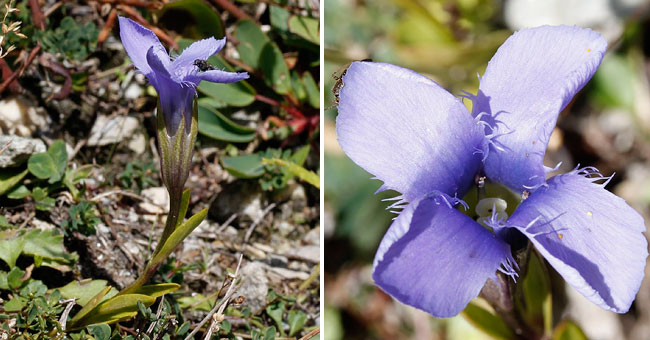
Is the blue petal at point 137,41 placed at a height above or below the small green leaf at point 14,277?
above

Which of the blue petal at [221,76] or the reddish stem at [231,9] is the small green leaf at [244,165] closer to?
the reddish stem at [231,9]

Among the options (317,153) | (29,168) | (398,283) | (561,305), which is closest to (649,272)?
(561,305)

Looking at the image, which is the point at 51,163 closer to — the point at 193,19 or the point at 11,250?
the point at 11,250

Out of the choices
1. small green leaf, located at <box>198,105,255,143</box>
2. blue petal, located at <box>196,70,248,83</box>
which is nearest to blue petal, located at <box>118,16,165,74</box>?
blue petal, located at <box>196,70,248,83</box>

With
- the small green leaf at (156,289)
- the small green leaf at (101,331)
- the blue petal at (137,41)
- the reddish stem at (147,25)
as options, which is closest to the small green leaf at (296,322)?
the small green leaf at (156,289)

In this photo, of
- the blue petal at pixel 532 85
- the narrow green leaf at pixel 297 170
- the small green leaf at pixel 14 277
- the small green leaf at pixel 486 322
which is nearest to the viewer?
the blue petal at pixel 532 85

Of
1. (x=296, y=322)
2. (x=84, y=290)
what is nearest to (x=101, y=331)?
(x=84, y=290)
